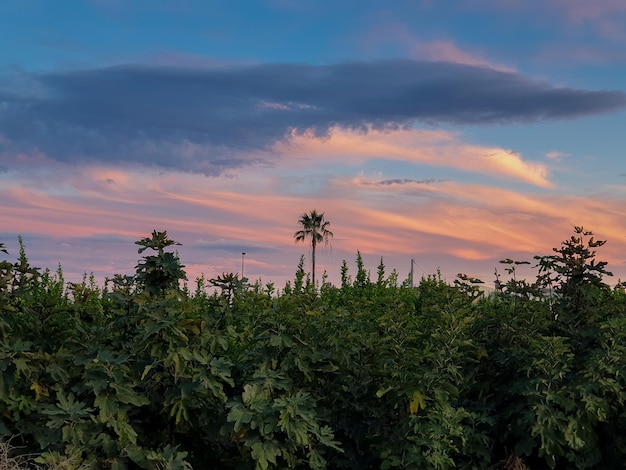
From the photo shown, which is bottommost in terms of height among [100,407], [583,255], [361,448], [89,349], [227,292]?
[361,448]

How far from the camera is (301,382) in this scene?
7.20 m

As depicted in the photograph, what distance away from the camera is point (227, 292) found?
320 inches

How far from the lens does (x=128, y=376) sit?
681cm

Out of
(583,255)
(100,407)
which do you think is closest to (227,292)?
(100,407)

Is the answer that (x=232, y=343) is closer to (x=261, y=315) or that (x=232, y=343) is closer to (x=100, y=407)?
(x=261, y=315)

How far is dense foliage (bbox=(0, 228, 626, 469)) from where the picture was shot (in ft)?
21.7

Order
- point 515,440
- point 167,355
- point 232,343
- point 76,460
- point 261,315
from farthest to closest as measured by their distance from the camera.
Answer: point 232,343, point 515,440, point 261,315, point 167,355, point 76,460

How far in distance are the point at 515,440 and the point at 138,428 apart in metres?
3.90

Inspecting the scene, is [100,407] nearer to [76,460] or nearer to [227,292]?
[76,460]

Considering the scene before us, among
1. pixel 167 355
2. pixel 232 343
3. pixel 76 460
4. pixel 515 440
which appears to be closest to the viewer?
pixel 76 460

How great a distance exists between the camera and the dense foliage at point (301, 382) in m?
6.61

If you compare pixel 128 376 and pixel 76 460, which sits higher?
pixel 128 376

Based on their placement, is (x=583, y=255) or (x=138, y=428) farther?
(x=583, y=255)

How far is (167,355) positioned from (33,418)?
62.2 inches
